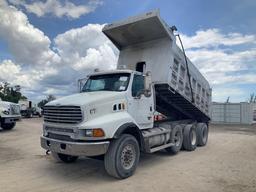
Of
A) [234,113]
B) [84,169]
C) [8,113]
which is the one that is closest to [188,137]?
[84,169]

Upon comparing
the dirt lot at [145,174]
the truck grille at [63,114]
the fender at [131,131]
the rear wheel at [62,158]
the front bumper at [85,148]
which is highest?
the truck grille at [63,114]

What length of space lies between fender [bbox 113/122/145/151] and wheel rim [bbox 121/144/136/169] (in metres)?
0.41

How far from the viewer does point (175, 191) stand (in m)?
5.82

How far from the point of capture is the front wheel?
21.3 ft

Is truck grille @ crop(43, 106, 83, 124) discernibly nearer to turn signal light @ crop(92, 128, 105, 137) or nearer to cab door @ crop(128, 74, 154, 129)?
turn signal light @ crop(92, 128, 105, 137)

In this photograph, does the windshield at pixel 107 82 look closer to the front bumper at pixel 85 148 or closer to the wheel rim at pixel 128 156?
the wheel rim at pixel 128 156

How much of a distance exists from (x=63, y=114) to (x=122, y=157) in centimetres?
175

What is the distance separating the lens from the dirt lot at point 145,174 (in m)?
6.14

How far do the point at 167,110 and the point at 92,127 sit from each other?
17.4 feet

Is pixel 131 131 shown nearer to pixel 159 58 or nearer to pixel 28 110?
pixel 159 58

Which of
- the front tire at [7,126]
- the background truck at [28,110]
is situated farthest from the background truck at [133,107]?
the background truck at [28,110]

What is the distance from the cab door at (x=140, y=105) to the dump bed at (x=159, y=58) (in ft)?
2.37

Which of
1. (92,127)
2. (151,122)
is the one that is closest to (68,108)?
(92,127)

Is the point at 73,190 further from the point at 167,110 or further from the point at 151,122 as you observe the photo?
the point at 167,110
